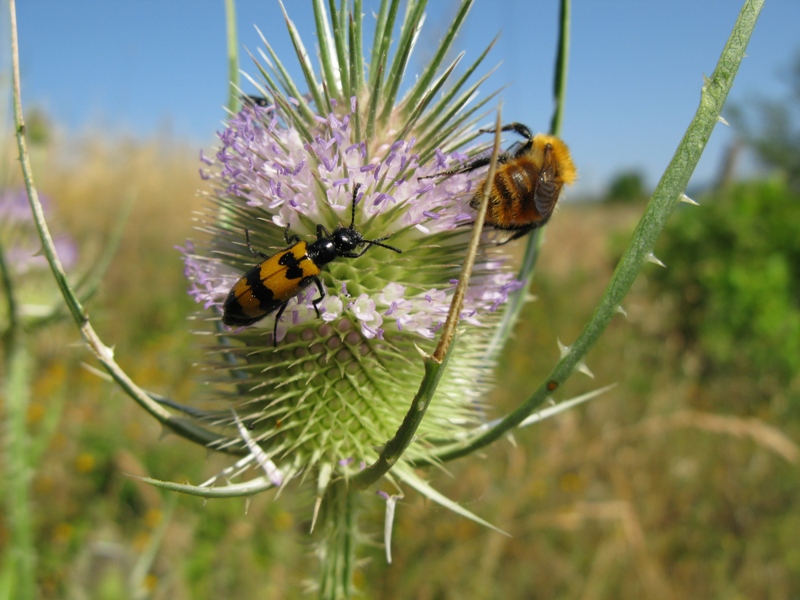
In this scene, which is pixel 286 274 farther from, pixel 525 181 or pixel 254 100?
pixel 525 181

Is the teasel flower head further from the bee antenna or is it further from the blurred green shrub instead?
the blurred green shrub

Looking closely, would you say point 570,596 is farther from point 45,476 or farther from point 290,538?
point 45,476

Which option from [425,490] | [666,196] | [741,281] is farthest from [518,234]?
[741,281]

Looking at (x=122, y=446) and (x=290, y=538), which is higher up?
(x=290, y=538)

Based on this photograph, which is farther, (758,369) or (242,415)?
(758,369)

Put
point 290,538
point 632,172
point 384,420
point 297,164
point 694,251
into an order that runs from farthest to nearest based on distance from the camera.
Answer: point 632,172 → point 694,251 → point 290,538 → point 384,420 → point 297,164

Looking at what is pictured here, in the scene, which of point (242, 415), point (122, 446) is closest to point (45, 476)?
point (122, 446)

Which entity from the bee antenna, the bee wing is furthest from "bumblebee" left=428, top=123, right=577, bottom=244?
the bee antenna

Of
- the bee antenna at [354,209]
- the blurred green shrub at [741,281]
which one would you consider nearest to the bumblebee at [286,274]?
the bee antenna at [354,209]
